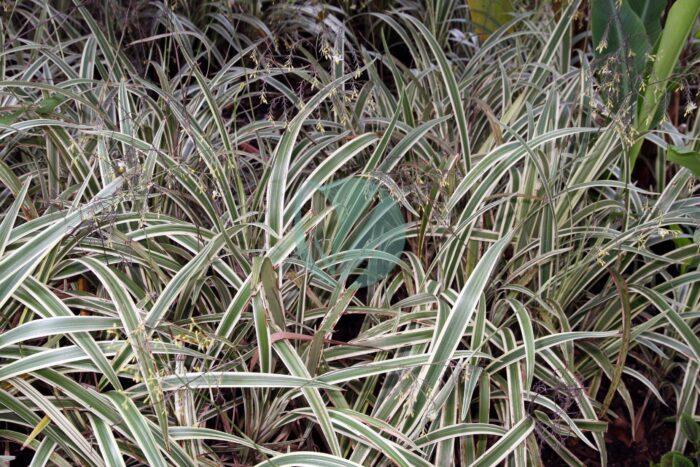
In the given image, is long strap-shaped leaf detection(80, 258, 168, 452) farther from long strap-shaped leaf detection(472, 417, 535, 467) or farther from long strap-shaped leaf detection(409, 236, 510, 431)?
long strap-shaped leaf detection(472, 417, 535, 467)

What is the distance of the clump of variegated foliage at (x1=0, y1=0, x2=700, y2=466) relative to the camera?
1.39m

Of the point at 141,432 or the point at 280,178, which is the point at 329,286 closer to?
the point at 280,178

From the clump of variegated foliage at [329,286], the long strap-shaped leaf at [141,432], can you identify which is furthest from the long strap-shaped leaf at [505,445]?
the long strap-shaped leaf at [141,432]

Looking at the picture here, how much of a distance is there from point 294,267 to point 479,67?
3.33ft

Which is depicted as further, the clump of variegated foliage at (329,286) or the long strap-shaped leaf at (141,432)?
the clump of variegated foliage at (329,286)

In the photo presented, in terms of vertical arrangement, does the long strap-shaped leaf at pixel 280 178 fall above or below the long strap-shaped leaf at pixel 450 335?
above

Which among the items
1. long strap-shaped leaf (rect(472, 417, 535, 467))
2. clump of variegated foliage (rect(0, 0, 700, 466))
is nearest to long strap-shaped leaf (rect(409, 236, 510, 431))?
clump of variegated foliage (rect(0, 0, 700, 466))

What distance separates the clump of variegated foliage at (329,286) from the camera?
4.55 ft

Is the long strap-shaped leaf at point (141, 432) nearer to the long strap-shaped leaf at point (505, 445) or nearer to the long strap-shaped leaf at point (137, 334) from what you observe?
the long strap-shaped leaf at point (137, 334)

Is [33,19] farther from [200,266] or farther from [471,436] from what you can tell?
[471,436]

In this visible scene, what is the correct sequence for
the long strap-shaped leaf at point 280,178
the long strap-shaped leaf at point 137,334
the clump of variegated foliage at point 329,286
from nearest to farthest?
the long strap-shaped leaf at point 137,334, the clump of variegated foliage at point 329,286, the long strap-shaped leaf at point 280,178

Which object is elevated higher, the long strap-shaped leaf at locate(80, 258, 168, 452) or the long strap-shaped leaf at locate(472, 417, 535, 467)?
the long strap-shaped leaf at locate(80, 258, 168, 452)

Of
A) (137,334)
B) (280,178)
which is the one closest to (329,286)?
(280,178)

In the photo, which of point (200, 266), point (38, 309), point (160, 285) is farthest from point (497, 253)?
point (38, 309)
